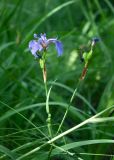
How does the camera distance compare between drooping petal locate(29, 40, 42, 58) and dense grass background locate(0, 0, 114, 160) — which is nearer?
drooping petal locate(29, 40, 42, 58)

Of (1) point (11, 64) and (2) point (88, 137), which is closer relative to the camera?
(2) point (88, 137)

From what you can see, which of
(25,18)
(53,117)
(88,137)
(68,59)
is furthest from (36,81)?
(25,18)

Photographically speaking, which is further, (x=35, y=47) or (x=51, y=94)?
(x=51, y=94)

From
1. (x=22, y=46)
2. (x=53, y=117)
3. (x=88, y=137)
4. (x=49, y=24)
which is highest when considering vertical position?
(x=49, y=24)

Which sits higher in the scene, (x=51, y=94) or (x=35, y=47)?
(x=35, y=47)

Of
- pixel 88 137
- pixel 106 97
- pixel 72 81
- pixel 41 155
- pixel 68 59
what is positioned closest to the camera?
pixel 41 155

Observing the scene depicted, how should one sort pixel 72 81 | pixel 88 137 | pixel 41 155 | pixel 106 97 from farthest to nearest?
pixel 72 81, pixel 106 97, pixel 88 137, pixel 41 155

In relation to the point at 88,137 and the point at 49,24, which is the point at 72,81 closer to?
the point at 88,137

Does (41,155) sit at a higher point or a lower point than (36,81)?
lower

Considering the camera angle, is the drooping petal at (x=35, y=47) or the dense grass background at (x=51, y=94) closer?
Answer: the drooping petal at (x=35, y=47)
